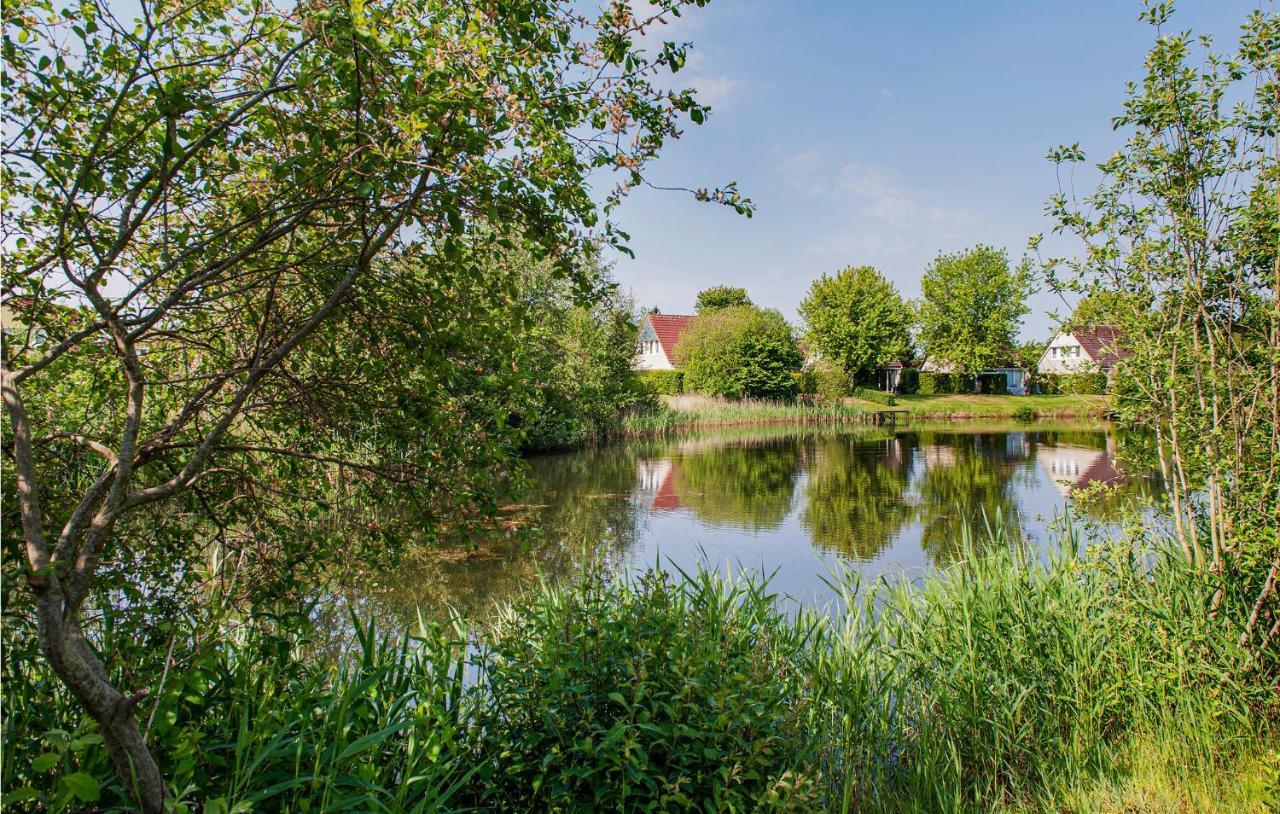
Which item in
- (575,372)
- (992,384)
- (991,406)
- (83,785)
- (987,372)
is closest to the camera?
(83,785)

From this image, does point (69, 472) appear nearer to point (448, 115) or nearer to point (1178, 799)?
point (448, 115)

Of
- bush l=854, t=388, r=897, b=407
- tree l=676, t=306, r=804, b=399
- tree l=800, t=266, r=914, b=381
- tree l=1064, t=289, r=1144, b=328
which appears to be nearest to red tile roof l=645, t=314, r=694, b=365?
tree l=800, t=266, r=914, b=381

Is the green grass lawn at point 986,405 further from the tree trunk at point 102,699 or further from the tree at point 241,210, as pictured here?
the tree trunk at point 102,699

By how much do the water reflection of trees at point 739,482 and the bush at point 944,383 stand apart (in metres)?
28.0

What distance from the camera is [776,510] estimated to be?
13.8 meters

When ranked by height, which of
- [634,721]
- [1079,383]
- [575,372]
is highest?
[575,372]

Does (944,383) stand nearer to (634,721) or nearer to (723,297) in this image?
(723,297)

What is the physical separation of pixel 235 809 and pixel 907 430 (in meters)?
33.7

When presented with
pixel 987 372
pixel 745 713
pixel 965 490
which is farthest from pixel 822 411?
pixel 745 713

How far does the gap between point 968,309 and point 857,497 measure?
42.3 m

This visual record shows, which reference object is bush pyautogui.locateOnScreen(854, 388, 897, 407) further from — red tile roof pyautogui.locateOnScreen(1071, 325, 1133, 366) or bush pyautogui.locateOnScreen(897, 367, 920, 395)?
red tile roof pyautogui.locateOnScreen(1071, 325, 1133, 366)

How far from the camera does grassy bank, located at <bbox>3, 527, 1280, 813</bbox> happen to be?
102 inches

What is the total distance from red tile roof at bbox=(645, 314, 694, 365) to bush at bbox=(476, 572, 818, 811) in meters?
50.5

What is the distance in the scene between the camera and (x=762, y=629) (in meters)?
4.36
